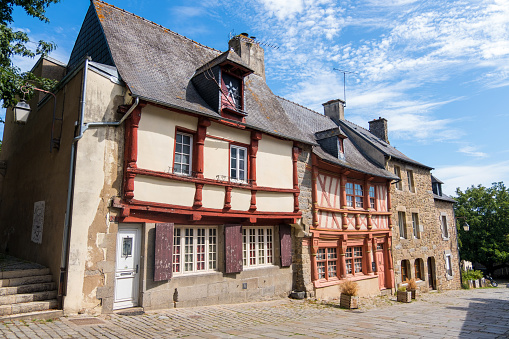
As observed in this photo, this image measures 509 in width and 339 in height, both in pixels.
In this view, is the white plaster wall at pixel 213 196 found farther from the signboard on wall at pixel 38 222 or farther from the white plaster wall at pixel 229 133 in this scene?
the signboard on wall at pixel 38 222

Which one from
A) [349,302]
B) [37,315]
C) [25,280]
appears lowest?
[349,302]

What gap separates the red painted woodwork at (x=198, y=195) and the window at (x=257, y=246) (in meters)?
2.14

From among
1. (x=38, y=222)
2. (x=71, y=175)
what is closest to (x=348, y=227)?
(x=71, y=175)

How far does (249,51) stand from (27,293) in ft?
33.4

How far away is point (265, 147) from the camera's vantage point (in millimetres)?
10281

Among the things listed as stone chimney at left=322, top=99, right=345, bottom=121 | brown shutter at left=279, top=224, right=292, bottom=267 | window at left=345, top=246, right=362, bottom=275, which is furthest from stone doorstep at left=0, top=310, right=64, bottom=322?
stone chimney at left=322, top=99, right=345, bottom=121

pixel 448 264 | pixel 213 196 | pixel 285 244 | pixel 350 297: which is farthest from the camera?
pixel 448 264

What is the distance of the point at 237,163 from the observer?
31.1 ft

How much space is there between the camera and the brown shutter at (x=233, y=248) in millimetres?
8938

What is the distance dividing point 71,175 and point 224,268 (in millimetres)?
4263

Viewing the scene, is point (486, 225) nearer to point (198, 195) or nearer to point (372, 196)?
point (372, 196)

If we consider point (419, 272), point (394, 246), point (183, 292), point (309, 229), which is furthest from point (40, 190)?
point (419, 272)

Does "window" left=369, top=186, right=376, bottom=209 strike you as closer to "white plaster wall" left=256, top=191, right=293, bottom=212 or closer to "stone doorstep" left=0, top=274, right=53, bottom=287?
"white plaster wall" left=256, top=191, right=293, bottom=212

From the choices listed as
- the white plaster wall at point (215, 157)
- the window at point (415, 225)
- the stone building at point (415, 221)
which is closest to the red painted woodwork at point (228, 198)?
the white plaster wall at point (215, 157)
